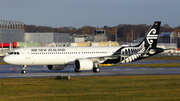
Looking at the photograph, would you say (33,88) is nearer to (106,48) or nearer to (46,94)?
(46,94)

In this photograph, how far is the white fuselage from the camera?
40.9 m

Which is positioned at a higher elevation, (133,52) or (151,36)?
(151,36)

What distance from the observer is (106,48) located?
4528cm

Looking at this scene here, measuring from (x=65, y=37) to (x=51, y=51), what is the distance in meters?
135

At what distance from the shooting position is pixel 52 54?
4222 cm

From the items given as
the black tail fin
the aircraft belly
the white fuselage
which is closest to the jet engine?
the white fuselage

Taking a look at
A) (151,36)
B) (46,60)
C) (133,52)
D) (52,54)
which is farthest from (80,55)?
(151,36)

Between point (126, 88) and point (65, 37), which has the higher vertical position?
point (65, 37)

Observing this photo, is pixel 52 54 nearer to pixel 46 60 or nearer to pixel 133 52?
pixel 46 60

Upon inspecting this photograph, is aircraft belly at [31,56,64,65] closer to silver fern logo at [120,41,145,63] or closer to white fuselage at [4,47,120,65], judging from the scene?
white fuselage at [4,47,120,65]

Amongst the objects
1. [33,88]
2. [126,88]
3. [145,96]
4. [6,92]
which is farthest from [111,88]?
[6,92]

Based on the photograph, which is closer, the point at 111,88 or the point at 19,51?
the point at 111,88

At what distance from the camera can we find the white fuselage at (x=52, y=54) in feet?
134

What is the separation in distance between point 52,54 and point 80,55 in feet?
13.9
